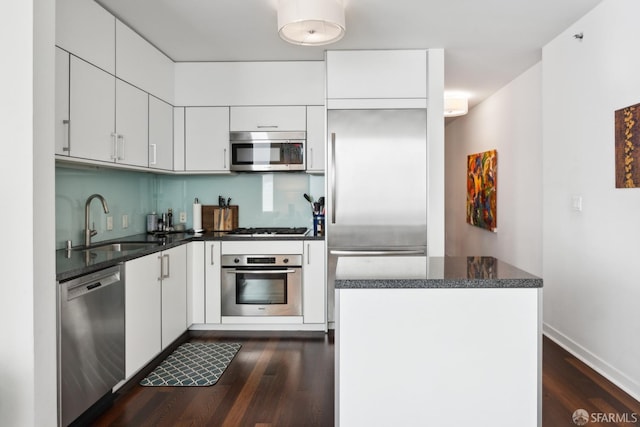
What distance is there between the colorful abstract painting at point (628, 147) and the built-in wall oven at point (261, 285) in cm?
242

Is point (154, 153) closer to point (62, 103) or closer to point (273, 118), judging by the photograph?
point (273, 118)

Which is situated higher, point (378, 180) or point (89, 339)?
point (378, 180)

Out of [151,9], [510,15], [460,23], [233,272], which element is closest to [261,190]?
[233,272]

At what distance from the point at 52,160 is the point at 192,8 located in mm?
1649

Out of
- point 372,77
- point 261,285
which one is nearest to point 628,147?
point 372,77

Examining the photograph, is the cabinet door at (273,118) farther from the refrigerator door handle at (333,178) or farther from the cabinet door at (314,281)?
the cabinet door at (314,281)

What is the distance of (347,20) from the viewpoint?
3.22 meters

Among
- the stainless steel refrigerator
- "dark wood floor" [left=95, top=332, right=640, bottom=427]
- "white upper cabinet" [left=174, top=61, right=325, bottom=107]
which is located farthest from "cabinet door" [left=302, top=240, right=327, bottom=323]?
"white upper cabinet" [left=174, top=61, right=325, bottom=107]

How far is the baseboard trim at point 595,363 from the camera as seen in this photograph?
265 cm

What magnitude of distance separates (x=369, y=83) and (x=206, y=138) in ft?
5.17

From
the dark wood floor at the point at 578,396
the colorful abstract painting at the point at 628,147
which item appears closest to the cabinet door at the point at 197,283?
the dark wood floor at the point at 578,396

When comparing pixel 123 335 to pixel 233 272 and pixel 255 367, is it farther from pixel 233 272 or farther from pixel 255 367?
pixel 233 272

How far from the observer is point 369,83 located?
3.80 metres

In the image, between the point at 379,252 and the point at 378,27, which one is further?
the point at 379,252
